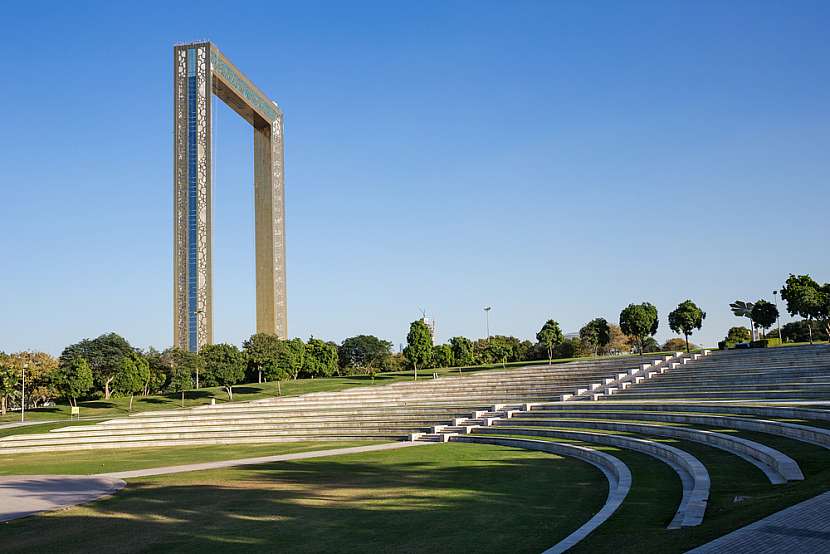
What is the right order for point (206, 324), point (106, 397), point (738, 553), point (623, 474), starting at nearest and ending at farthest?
point (738, 553) → point (623, 474) → point (106, 397) → point (206, 324)

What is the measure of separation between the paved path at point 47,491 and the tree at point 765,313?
186 ft

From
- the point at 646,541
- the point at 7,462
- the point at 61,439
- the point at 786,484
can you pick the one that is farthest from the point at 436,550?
the point at 61,439

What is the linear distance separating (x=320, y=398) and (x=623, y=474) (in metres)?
33.9

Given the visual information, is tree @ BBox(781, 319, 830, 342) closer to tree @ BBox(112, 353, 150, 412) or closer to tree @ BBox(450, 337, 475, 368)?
tree @ BBox(450, 337, 475, 368)

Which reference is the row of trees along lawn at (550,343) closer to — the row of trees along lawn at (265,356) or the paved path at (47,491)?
the row of trees along lawn at (265,356)

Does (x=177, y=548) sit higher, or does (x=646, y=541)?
(x=646, y=541)

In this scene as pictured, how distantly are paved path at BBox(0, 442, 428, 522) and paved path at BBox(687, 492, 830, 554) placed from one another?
621 inches

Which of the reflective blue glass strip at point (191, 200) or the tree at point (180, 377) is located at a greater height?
the reflective blue glass strip at point (191, 200)

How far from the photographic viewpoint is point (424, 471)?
2027 centimetres

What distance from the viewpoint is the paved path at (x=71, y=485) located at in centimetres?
1794

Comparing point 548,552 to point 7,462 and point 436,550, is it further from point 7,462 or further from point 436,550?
point 7,462

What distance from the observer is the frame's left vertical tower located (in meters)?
77.0

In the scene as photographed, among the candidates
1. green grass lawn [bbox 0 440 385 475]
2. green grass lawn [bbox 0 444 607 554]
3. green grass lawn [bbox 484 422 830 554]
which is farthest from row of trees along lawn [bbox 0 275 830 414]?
green grass lawn [bbox 484 422 830 554]

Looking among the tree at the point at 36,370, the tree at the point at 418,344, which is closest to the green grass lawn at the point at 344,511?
the tree at the point at 418,344
